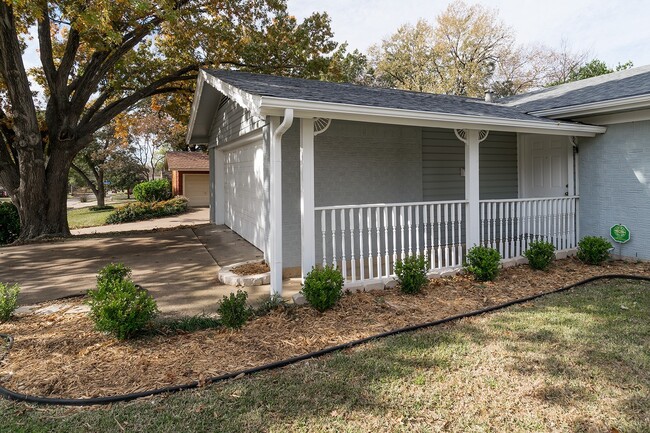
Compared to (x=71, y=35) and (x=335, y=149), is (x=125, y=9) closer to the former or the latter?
(x=71, y=35)

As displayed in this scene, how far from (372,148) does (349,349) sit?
384 cm

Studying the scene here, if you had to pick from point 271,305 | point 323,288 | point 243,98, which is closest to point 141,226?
point 243,98

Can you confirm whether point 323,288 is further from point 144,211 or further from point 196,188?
point 196,188

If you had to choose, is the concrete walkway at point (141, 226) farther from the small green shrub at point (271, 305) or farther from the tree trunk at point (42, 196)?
the small green shrub at point (271, 305)

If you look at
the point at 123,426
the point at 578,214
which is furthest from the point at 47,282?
the point at 578,214

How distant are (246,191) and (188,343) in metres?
4.86

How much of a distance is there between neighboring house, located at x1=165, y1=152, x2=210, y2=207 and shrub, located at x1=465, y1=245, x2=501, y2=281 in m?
22.2

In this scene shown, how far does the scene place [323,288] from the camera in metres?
4.60

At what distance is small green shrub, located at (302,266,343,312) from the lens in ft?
15.1

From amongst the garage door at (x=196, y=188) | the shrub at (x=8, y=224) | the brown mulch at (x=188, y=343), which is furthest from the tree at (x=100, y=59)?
the garage door at (x=196, y=188)

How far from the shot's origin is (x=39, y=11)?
782cm

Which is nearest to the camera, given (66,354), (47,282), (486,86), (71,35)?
(66,354)

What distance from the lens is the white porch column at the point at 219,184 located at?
1119 centimetres

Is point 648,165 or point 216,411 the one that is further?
point 648,165
